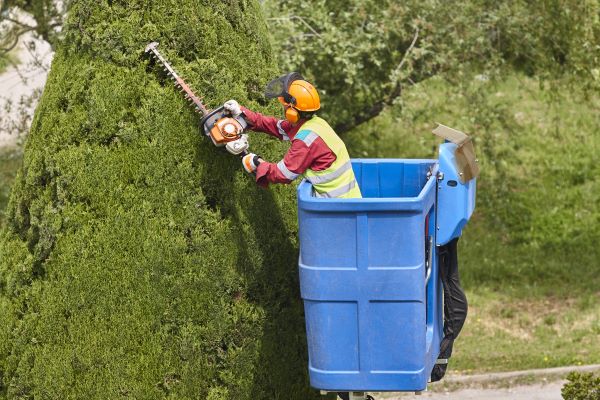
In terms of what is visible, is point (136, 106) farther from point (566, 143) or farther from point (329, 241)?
point (566, 143)

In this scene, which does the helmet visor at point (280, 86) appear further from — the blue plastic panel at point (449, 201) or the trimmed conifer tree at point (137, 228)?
the blue plastic panel at point (449, 201)

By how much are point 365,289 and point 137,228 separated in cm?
104

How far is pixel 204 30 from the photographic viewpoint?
16.9 feet

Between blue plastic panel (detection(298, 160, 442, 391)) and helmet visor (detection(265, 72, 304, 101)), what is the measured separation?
1.35ft

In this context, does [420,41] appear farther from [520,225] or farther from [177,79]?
[177,79]

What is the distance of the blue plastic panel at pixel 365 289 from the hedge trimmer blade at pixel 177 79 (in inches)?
22.8

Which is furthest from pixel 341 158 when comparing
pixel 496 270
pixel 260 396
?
pixel 496 270

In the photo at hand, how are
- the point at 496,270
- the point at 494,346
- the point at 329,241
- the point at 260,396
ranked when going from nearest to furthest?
the point at 329,241 → the point at 260,396 → the point at 494,346 → the point at 496,270

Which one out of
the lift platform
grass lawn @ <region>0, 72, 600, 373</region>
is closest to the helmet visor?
the lift platform

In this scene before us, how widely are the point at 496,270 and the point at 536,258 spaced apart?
573 mm

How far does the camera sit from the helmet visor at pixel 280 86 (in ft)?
16.3

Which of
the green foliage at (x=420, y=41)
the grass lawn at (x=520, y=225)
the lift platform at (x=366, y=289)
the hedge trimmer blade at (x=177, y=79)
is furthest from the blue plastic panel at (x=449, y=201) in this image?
the green foliage at (x=420, y=41)

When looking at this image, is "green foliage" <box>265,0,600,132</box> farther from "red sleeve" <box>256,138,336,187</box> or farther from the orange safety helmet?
"red sleeve" <box>256,138,336,187</box>

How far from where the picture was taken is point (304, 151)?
486 cm
